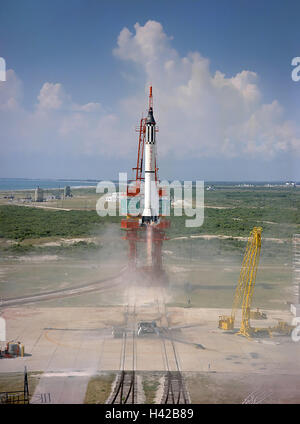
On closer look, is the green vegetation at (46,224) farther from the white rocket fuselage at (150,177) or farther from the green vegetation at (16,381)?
the green vegetation at (16,381)

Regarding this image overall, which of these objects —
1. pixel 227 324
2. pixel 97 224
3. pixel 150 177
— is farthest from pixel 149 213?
pixel 97 224

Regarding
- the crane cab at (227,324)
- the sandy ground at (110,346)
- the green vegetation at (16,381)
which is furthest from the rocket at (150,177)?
the green vegetation at (16,381)

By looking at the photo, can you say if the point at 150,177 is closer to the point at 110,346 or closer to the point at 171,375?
the point at 110,346

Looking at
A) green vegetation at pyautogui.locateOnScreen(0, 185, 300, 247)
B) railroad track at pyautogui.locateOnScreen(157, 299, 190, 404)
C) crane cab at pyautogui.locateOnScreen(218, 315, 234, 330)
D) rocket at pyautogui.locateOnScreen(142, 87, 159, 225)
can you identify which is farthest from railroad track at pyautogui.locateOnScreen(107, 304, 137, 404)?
green vegetation at pyautogui.locateOnScreen(0, 185, 300, 247)

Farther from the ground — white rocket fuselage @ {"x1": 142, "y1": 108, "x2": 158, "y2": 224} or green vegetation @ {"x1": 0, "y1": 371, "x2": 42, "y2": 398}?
white rocket fuselage @ {"x1": 142, "y1": 108, "x2": 158, "y2": 224}

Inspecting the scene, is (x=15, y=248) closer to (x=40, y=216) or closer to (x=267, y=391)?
(x=40, y=216)

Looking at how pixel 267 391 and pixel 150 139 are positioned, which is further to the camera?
pixel 150 139

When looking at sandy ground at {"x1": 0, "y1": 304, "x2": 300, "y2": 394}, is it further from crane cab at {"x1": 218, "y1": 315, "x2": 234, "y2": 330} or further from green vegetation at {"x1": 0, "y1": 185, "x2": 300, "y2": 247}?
green vegetation at {"x1": 0, "y1": 185, "x2": 300, "y2": 247}

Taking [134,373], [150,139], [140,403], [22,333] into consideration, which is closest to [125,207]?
[150,139]
